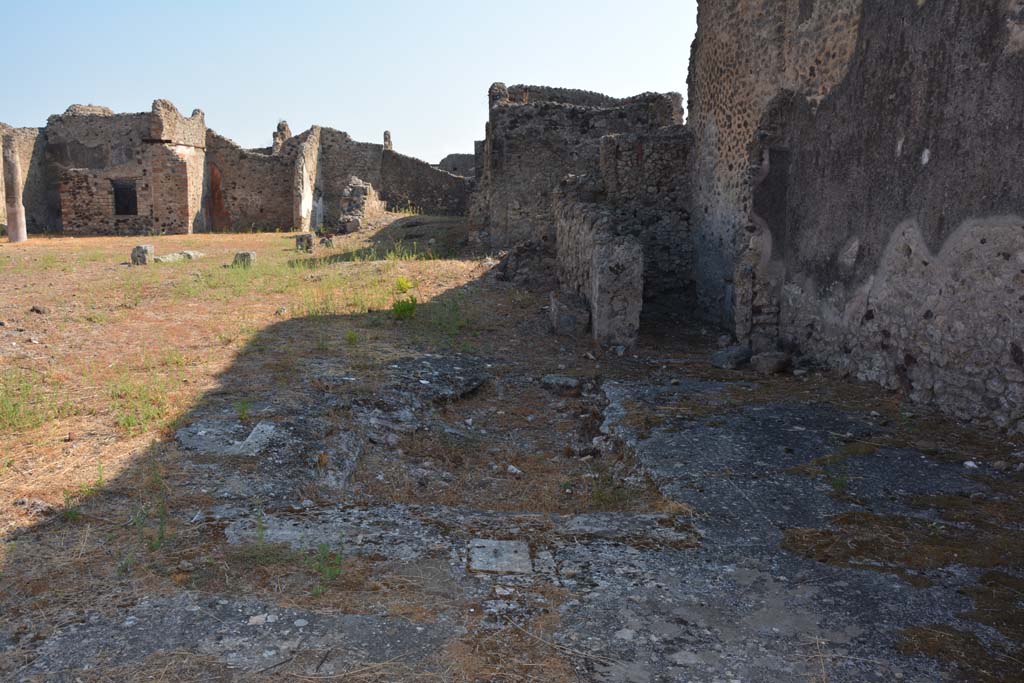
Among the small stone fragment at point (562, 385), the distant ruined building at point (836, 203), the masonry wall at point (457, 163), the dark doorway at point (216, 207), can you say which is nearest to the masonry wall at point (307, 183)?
the dark doorway at point (216, 207)

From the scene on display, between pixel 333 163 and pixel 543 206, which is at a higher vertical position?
pixel 333 163

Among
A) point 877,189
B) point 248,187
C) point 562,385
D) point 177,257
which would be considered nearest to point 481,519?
point 562,385

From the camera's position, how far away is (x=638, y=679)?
271 centimetres

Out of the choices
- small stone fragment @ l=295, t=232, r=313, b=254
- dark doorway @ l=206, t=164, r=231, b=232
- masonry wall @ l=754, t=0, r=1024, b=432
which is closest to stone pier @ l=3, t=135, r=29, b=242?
dark doorway @ l=206, t=164, r=231, b=232

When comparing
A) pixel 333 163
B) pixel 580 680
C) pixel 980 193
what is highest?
pixel 333 163

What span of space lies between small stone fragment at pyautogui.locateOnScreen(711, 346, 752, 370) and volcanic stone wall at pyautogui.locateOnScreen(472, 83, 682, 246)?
7.67 metres

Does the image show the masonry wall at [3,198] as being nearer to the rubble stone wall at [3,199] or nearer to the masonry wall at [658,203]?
the rubble stone wall at [3,199]

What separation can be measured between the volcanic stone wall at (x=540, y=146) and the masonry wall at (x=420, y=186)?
33.8 ft

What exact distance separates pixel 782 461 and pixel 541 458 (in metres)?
1.57

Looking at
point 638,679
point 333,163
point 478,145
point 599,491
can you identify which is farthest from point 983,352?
point 333,163

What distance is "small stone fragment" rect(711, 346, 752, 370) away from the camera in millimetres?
7315

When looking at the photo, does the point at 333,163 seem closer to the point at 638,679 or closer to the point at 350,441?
the point at 350,441

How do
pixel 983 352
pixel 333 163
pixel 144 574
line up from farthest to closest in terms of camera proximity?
pixel 333 163 → pixel 983 352 → pixel 144 574

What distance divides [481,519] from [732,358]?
404 cm
